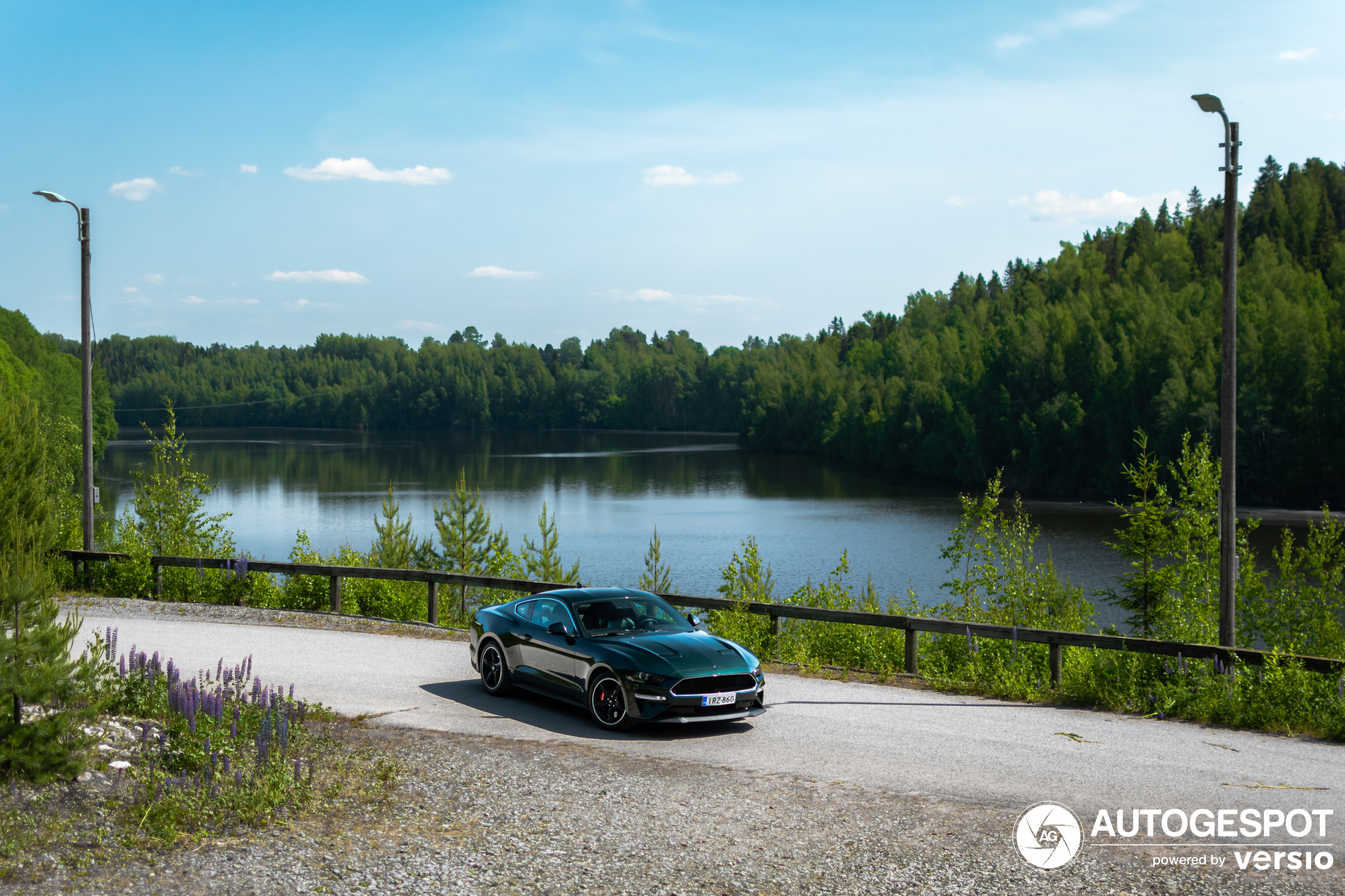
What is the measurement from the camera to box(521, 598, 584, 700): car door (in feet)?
36.7

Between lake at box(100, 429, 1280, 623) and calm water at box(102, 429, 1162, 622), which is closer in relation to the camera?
lake at box(100, 429, 1280, 623)

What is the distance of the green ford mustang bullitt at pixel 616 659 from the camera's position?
10.4 metres

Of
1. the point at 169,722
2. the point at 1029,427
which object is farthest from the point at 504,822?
the point at 1029,427

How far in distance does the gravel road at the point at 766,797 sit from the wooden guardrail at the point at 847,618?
1.09 metres

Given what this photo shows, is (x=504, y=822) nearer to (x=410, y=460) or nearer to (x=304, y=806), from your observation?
(x=304, y=806)

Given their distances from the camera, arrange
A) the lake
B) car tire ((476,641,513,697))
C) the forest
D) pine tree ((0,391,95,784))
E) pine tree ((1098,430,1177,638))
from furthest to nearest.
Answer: the forest < the lake < pine tree ((1098,430,1177,638)) < car tire ((476,641,513,697)) < pine tree ((0,391,95,784))

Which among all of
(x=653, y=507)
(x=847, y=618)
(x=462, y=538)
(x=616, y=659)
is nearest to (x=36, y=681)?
(x=616, y=659)

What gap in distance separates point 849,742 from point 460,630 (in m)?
8.55

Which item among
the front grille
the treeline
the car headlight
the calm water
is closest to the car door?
the car headlight

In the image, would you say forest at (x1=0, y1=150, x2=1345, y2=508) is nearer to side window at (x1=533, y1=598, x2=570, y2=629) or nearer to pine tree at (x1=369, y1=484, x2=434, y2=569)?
pine tree at (x1=369, y1=484, x2=434, y2=569)

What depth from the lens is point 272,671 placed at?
13477 mm

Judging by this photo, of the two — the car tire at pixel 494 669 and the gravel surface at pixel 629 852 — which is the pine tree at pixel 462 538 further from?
the gravel surface at pixel 629 852

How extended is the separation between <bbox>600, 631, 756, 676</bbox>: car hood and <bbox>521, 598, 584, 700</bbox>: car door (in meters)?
0.46

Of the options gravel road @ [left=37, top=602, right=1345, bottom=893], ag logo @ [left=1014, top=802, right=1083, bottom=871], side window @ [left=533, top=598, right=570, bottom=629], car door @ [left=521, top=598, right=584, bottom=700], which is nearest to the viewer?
gravel road @ [left=37, top=602, right=1345, bottom=893]
